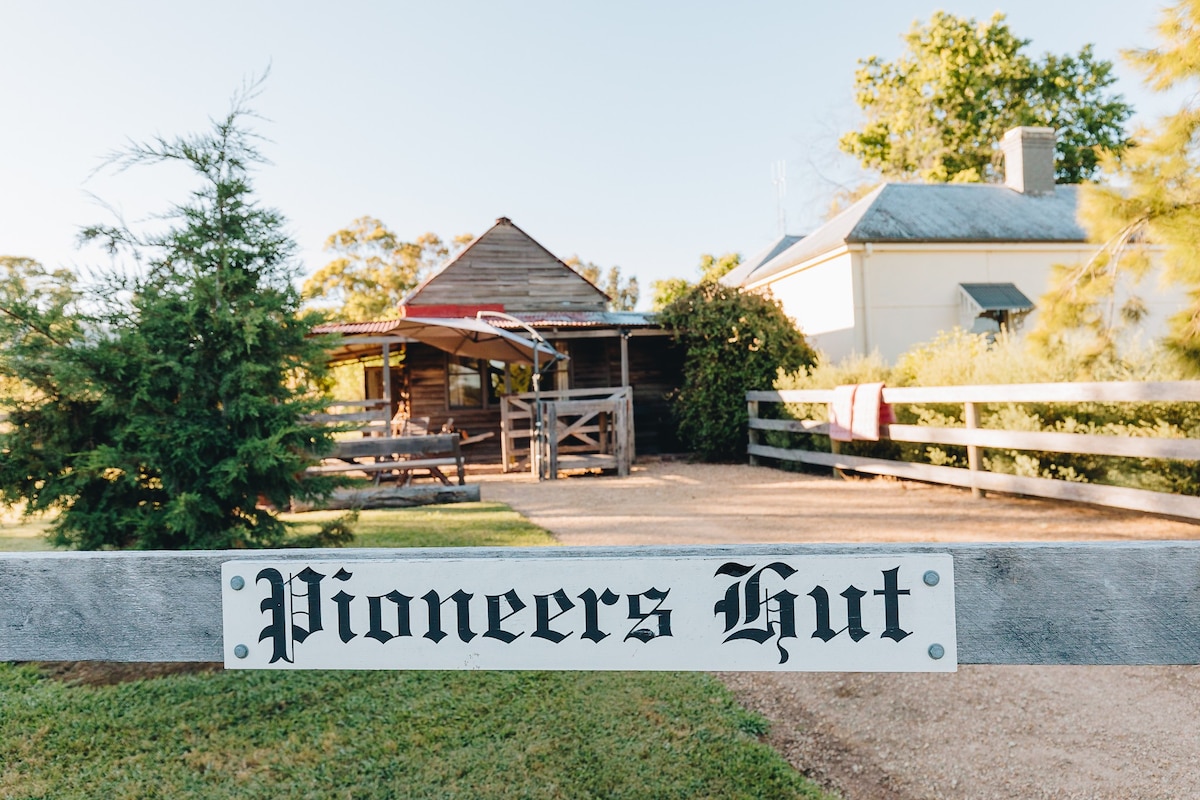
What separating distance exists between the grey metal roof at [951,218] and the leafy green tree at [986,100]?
907cm

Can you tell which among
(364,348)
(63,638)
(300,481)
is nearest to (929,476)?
(300,481)

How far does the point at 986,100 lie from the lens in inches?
1133

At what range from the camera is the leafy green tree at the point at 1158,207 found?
6004mm

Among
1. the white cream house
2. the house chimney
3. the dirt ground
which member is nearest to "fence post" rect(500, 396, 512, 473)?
the white cream house

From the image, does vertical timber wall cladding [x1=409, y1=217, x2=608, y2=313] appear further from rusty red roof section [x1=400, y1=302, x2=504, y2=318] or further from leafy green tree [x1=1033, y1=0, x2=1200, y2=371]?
leafy green tree [x1=1033, y1=0, x2=1200, y2=371]

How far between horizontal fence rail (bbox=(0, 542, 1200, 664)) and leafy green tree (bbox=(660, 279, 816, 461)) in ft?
43.7

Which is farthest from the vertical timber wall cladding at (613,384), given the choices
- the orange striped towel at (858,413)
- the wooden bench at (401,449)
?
the orange striped towel at (858,413)

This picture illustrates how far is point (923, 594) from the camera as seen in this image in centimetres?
145

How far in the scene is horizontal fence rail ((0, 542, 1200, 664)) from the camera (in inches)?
55.2

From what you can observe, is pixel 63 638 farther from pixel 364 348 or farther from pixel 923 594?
pixel 364 348

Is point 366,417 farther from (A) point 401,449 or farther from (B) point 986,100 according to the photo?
(B) point 986,100

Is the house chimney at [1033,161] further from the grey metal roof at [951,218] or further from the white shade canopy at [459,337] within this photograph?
the white shade canopy at [459,337]

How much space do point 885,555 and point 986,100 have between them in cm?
3206

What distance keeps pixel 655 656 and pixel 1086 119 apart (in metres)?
34.2
